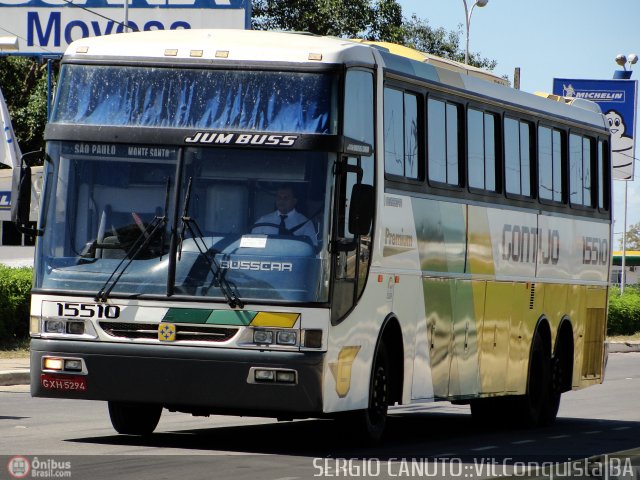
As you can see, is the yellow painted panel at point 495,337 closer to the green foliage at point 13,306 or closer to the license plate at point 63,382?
the license plate at point 63,382

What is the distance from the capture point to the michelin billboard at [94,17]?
35.3m

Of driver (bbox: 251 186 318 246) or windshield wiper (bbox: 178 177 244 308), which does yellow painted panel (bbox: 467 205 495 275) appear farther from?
windshield wiper (bbox: 178 177 244 308)

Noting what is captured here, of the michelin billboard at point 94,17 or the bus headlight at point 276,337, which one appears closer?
the bus headlight at point 276,337

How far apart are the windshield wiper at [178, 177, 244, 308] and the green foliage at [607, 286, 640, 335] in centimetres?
3536

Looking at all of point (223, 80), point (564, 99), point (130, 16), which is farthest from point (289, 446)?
point (130, 16)

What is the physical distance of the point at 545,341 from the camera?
716 inches

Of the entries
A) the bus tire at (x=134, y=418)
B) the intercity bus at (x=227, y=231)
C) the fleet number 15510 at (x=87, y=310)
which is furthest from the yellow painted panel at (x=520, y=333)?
→ the fleet number 15510 at (x=87, y=310)

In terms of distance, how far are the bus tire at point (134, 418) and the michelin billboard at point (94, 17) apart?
71.4 feet

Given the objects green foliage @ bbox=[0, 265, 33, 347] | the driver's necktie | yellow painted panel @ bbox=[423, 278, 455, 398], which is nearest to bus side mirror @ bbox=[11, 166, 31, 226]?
the driver's necktie

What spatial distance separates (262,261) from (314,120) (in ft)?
4.08

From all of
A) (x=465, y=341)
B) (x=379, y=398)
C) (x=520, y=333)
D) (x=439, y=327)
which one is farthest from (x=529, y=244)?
(x=379, y=398)

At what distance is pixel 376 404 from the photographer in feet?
43.8

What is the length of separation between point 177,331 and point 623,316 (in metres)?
36.4

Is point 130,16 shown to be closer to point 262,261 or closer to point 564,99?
point 564,99
